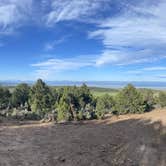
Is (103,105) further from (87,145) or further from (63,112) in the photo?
(87,145)

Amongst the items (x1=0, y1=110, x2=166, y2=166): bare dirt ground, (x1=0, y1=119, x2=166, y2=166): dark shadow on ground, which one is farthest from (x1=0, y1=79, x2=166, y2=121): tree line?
(x1=0, y1=119, x2=166, y2=166): dark shadow on ground

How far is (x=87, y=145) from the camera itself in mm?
16734

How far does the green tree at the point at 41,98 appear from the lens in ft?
98.8

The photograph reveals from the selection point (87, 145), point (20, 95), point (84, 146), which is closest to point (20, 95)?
point (20, 95)

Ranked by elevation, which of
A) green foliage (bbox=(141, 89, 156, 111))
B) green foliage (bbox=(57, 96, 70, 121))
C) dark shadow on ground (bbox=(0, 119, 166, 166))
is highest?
green foliage (bbox=(141, 89, 156, 111))

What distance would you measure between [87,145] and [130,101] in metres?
12.2

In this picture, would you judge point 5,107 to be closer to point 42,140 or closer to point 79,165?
point 42,140

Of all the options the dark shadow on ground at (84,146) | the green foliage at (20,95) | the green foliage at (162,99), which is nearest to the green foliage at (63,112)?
the dark shadow on ground at (84,146)

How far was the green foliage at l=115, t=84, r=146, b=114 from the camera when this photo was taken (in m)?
28.2

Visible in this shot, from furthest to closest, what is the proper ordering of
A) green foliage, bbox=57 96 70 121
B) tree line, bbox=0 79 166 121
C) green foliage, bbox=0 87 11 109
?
1. green foliage, bbox=0 87 11 109
2. tree line, bbox=0 79 166 121
3. green foliage, bbox=57 96 70 121

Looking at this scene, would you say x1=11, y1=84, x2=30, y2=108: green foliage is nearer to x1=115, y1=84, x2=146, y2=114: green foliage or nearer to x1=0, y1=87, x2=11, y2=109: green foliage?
x1=0, y1=87, x2=11, y2=109: green foliage

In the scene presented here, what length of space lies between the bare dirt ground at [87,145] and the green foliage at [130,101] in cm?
399

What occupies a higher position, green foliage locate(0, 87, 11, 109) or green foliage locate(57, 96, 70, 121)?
green foliage locate(0, 87, 11, 109)

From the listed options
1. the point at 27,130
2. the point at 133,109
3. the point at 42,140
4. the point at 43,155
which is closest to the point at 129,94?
the point at 133,109
